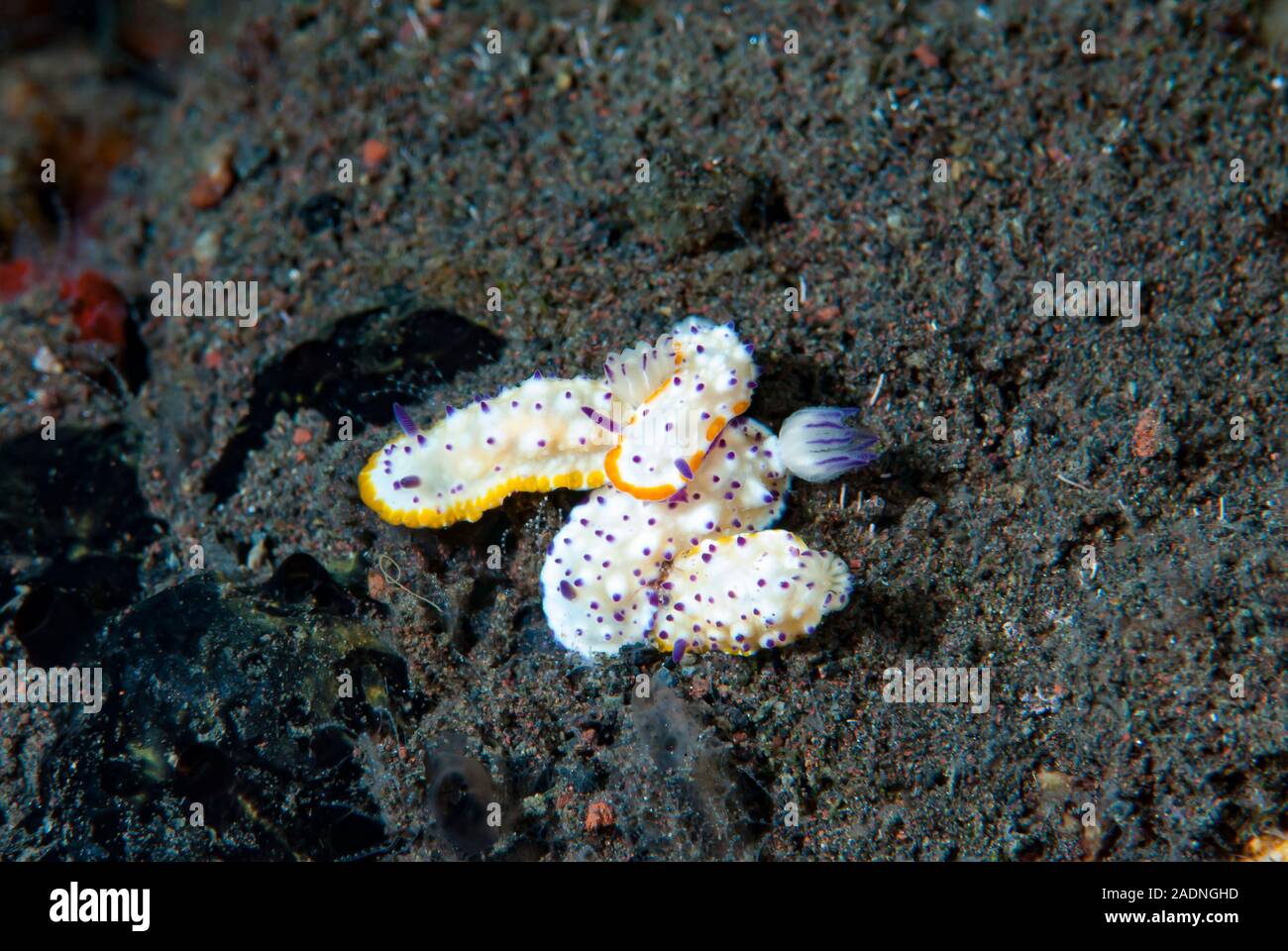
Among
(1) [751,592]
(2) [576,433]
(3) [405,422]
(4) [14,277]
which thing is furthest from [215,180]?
(1) [751,592]

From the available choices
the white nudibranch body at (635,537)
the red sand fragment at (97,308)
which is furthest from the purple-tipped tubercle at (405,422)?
the red sand fragment at (97,308)

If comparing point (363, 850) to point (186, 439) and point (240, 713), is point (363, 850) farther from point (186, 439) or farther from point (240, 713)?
point (186, 439)

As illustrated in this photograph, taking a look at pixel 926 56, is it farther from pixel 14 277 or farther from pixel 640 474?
pixel 14 277

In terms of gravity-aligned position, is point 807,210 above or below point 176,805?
above

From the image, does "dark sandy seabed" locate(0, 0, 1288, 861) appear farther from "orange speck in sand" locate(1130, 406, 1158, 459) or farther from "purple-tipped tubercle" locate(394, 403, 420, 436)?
"purple-tipped tubercle" locate(394, 403, 420, 436)
